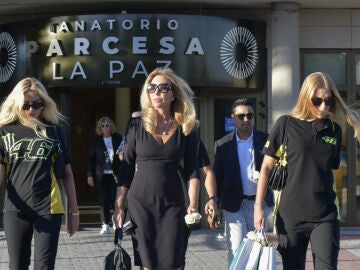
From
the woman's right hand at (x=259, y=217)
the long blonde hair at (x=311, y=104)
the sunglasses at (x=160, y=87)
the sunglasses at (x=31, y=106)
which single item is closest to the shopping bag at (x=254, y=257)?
the woman's right hand at (x=259, y=217)

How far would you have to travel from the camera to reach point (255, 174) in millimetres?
5984

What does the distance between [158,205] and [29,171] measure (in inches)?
36.5

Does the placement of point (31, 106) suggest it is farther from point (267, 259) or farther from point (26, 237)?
point (267, 259)

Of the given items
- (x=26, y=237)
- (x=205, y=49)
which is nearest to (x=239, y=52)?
(x=205, y=49)

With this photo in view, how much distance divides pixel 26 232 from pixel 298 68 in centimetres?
638

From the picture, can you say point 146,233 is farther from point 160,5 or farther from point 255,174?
point 160,5

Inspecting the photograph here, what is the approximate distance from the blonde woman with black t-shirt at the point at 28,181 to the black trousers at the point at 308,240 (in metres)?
1.57

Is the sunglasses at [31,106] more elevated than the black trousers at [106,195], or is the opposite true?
the sunglasses at [31,106]

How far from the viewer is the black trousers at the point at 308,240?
4672mm

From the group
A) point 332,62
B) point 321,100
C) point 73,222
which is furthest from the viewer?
point 332,62

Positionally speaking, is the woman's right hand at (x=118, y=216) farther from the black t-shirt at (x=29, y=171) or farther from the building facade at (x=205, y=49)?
the building facade at (x=205, y=49)

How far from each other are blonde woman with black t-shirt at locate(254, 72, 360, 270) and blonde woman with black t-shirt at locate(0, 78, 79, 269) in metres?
1.46

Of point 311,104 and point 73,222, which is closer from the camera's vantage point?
point 311,104

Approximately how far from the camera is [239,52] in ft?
33.8
